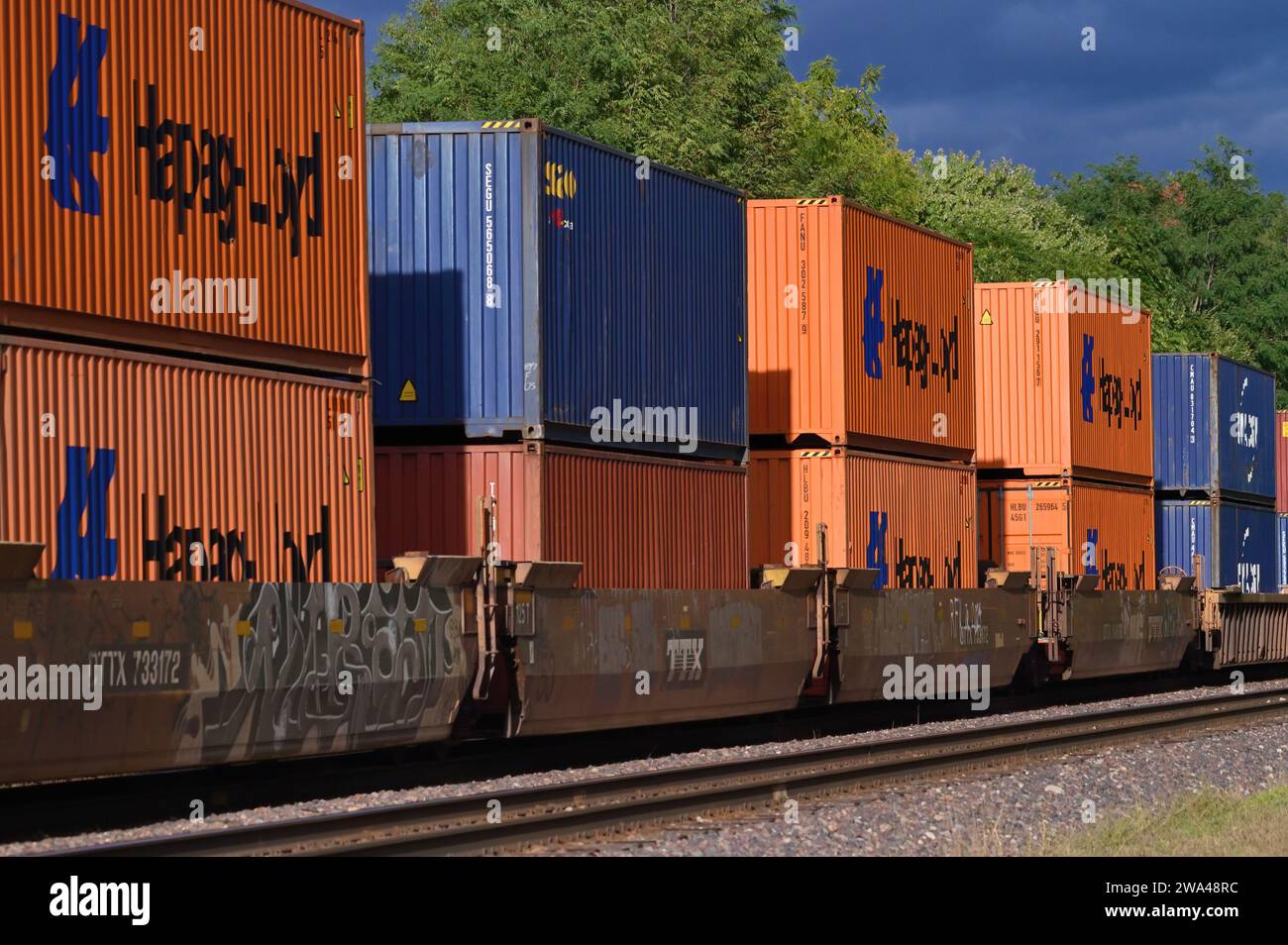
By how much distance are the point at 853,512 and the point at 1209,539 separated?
14.1 meters

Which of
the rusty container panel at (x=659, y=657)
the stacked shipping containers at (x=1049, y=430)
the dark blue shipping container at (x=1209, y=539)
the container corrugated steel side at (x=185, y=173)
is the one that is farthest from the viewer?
the dark blue shipping container at (x=1209, y=539)

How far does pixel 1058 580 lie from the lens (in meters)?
26.5

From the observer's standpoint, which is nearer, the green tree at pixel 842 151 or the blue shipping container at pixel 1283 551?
the blue shipping container at pixel 1283 551

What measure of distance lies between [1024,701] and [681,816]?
14792 millimetres

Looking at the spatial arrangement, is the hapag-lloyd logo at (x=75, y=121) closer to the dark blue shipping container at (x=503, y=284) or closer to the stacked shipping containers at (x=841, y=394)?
the dark blue shipping container at (x=503, y=284)

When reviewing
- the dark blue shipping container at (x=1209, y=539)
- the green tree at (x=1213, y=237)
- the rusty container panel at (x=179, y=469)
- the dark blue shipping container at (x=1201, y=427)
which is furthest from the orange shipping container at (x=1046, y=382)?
the green tree at (x=1213, y=237)

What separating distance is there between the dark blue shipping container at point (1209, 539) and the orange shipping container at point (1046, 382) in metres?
3.87

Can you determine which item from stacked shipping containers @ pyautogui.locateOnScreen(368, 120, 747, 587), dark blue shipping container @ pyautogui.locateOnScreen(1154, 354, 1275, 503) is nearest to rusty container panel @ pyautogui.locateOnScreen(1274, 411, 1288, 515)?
dark blue shipping container @ pyautogui.locateOnScreen(1154, 354, 1275, 503)

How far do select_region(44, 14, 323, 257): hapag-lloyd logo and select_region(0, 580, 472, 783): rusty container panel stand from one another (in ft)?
10.2

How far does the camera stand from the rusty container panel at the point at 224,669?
448 inches

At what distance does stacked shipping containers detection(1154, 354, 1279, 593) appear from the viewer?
33.6m

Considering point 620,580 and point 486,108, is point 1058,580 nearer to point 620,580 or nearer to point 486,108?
point 620,580
